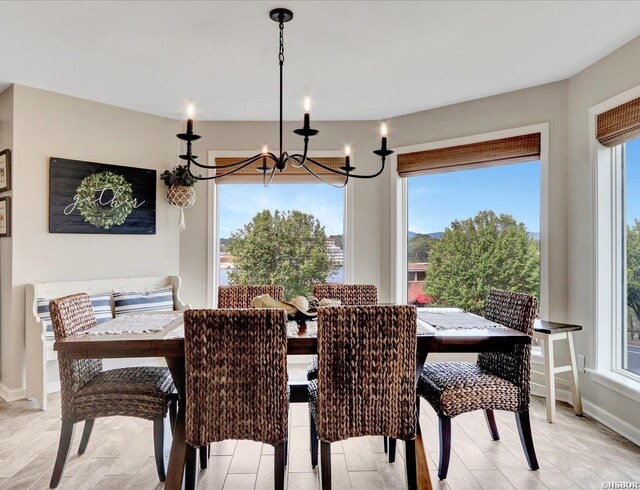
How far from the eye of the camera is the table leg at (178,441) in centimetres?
183

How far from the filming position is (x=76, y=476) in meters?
2.08

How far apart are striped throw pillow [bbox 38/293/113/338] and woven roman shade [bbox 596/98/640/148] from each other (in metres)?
3.96

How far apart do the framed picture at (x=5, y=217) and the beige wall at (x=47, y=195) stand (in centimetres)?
5

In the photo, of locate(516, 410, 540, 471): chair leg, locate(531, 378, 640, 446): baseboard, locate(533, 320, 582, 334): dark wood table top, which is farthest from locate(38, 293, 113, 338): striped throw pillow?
locate(531, 378, 640, 446): baseboard

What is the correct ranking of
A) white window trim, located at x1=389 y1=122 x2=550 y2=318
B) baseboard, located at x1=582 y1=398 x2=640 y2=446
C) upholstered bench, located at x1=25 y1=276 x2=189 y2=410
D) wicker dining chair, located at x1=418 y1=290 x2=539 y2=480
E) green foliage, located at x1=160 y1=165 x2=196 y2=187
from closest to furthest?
wicker dining chair, located at x1=418 y1=290 x2=539 y2=480
baseboard, located at x1=582 y1=398 x2=640 y2=446
upholstered bench, located at x1=25 y1=276 x2=189 y2=410
white window trim, located at x1=389 y1=122 x2=550 y2=318
green foliage, located at x1=160 y1=165 x2=196 y2=187

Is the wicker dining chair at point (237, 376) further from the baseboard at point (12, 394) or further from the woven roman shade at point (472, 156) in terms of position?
the woven roman shade at point (472, 156)

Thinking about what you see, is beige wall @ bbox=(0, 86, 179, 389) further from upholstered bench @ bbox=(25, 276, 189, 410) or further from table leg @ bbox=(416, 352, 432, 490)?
table leg @ bbox=(416, 352, 432, 490)

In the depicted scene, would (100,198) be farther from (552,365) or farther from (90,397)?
(552,365)

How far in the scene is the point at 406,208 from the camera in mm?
4004

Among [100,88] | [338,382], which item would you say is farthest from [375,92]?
[338,382]

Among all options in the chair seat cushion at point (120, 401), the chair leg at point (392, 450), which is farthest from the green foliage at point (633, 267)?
the chair seat cushion at point (120, 401)

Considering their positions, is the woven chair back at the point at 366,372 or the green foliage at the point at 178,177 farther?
the green foliage at the point at 178,177

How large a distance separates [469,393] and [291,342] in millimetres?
978

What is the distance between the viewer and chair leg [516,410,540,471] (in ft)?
6.91
